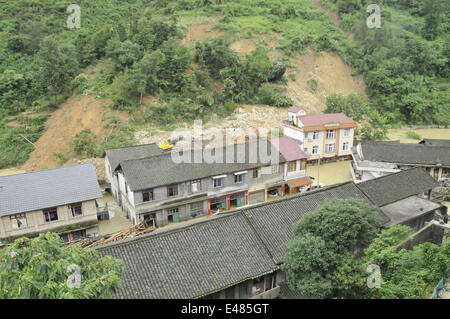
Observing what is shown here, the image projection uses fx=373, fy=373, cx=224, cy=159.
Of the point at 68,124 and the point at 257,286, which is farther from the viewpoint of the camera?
the point at 68,124

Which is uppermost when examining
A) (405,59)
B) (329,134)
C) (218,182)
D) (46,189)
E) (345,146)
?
(405,59)

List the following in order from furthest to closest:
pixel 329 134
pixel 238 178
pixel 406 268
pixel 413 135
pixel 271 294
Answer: pixel 413 135 < pixel 329 134 < pixel 238 178 < pixel 271 294 < pixel 406 268

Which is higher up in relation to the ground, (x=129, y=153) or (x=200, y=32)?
(x=200, y=32)

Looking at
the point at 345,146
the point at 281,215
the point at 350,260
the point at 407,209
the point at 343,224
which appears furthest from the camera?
the point at 345,146

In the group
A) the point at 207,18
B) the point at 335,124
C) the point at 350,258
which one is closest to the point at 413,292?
the point at 350,258

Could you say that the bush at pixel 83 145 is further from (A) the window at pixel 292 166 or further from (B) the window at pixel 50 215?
(A) the window at pixel 292 166

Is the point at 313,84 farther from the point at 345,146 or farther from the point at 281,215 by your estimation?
the point at 281,215

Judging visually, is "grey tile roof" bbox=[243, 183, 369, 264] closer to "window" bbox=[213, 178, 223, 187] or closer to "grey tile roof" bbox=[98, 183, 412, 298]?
"grey tile roof" bbox=[98, 183, 412, 298]

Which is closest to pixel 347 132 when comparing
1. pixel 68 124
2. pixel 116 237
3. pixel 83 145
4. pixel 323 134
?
pixel 323 134
